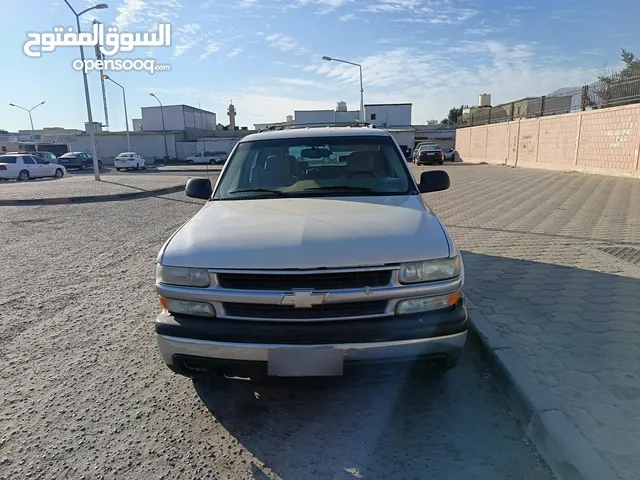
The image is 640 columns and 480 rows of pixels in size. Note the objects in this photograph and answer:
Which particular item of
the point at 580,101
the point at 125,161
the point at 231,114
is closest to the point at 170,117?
the point at 231,114

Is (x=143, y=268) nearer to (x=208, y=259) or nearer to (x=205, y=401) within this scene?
(x=205, y=401)

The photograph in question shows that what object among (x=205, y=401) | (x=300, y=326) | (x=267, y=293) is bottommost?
(x=205, y=401)

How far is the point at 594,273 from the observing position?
5.09 metres

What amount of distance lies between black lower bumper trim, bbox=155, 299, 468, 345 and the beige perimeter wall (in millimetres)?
16895

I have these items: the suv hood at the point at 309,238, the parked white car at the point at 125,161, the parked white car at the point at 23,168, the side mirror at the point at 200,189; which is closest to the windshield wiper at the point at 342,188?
the suv hood at the point at 309,238

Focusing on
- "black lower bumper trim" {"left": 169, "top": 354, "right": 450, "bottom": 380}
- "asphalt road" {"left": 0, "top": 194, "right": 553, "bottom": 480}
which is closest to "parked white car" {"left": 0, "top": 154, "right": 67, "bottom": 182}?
"asphalt road" {"left": 0, "top": 194, "right": 553, "bottom": 480}

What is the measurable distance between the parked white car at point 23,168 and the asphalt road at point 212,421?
85.7ft

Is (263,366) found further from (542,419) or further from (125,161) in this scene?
(125,161)

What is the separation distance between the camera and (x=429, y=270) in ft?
8.10

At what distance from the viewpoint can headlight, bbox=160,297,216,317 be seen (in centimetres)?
250

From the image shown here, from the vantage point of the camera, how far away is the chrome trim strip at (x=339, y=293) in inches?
93.6

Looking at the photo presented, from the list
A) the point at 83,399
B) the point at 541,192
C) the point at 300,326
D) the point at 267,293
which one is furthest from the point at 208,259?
the point at 541,192

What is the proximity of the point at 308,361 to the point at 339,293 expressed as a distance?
418 mm

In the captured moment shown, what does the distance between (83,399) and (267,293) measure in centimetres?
166
